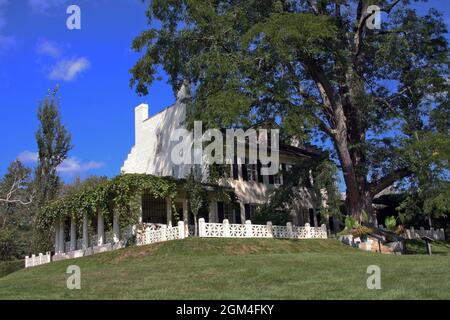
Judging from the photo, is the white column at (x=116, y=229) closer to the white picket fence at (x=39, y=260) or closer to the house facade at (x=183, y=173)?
the house facade at (x=183, y=173)

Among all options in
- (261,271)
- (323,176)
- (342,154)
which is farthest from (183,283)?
(342,154)

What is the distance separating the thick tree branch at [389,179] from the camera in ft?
88.4

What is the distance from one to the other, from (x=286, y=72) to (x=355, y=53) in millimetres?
4110

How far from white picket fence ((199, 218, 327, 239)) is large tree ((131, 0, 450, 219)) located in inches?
105

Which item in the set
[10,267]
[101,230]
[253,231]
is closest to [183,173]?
[101,230]

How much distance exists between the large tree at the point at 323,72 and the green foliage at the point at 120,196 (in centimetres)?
382

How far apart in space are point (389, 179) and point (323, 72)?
6.64m

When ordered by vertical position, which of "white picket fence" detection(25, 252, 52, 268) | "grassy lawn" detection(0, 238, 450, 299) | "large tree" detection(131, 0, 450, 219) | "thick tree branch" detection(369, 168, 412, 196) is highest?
"large tree" detection(131, 0, 450, 219)

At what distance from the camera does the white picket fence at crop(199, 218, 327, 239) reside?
76.4 feet

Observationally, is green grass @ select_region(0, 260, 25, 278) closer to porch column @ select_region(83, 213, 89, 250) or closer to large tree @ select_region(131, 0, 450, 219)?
porch column @ select_region(83, 213, 89, 250)

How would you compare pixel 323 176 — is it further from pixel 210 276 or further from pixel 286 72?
pixel 210 276

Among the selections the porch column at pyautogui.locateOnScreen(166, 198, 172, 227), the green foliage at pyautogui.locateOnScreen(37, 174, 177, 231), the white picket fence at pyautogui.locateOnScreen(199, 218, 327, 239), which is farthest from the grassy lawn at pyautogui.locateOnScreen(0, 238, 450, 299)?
the porch column at pyautogui.locateOnScreen(166, 198, 172, 227)

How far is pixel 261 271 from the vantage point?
13766 mm
